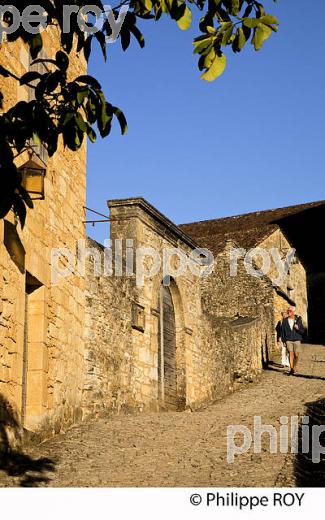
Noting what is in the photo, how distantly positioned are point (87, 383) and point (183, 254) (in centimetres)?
630

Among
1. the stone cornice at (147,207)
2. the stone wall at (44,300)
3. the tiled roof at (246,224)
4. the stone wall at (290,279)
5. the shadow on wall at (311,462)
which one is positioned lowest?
the shadow on wall at (311,462)

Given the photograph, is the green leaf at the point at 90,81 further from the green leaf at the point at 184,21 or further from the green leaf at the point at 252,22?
the green leaf at the point at 252,22

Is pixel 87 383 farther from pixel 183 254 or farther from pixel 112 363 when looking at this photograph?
pixel 183 254

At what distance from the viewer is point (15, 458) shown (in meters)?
8.85

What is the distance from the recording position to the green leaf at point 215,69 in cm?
520

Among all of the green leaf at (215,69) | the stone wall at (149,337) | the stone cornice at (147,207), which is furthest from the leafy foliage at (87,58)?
the stone cornice at (147,207)

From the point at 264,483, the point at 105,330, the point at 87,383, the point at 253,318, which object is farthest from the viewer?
the point at 253,318

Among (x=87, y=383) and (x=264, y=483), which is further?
(x=87, y=383)

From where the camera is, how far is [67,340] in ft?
36.9

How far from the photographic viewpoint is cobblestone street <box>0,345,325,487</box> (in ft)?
27.3

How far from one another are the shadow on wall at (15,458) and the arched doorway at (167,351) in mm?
7025

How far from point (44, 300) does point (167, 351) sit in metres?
6.96

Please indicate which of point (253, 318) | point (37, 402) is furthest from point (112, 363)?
point (253, 318)

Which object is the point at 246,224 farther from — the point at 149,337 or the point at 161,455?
the point at 161,455
